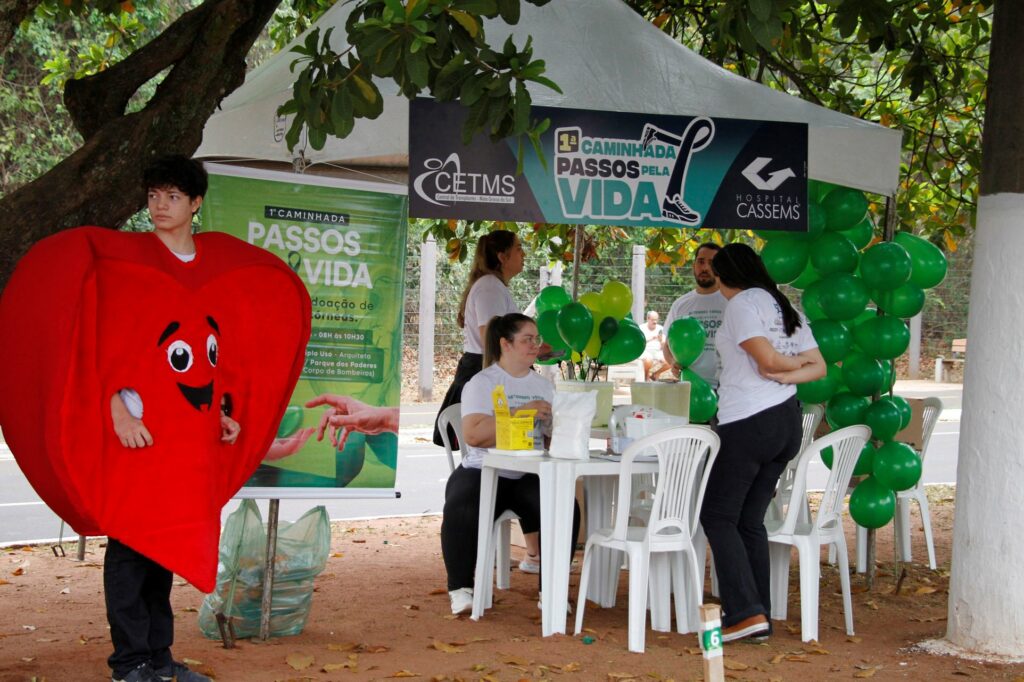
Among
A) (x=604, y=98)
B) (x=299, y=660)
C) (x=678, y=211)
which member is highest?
(x=604, y=98)

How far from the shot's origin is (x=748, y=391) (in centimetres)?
501

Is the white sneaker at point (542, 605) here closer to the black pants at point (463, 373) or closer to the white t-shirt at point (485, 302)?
the black pants at point (463, 373)

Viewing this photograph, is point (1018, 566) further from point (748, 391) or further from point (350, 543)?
point (350, 543)

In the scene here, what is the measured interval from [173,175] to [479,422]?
2040 mm

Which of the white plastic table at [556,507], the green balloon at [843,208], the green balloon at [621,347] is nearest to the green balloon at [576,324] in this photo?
the green balloon at [621,347]

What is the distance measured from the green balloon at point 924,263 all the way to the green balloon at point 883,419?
0.66m

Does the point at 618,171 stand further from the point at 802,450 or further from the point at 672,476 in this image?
the point at 802,450

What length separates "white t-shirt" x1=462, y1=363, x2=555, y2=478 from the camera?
221 inches

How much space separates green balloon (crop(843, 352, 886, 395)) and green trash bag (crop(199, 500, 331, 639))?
2.87 m

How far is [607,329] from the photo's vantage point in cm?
630

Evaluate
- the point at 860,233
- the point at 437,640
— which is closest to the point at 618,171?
the point at 860,233

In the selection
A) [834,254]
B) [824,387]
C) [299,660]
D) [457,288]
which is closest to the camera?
[299,660]

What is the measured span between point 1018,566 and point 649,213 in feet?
7.22

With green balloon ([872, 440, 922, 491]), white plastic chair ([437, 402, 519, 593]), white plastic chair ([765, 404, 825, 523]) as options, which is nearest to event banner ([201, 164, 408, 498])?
white plastic chair ([437, 402, 519, 593])
